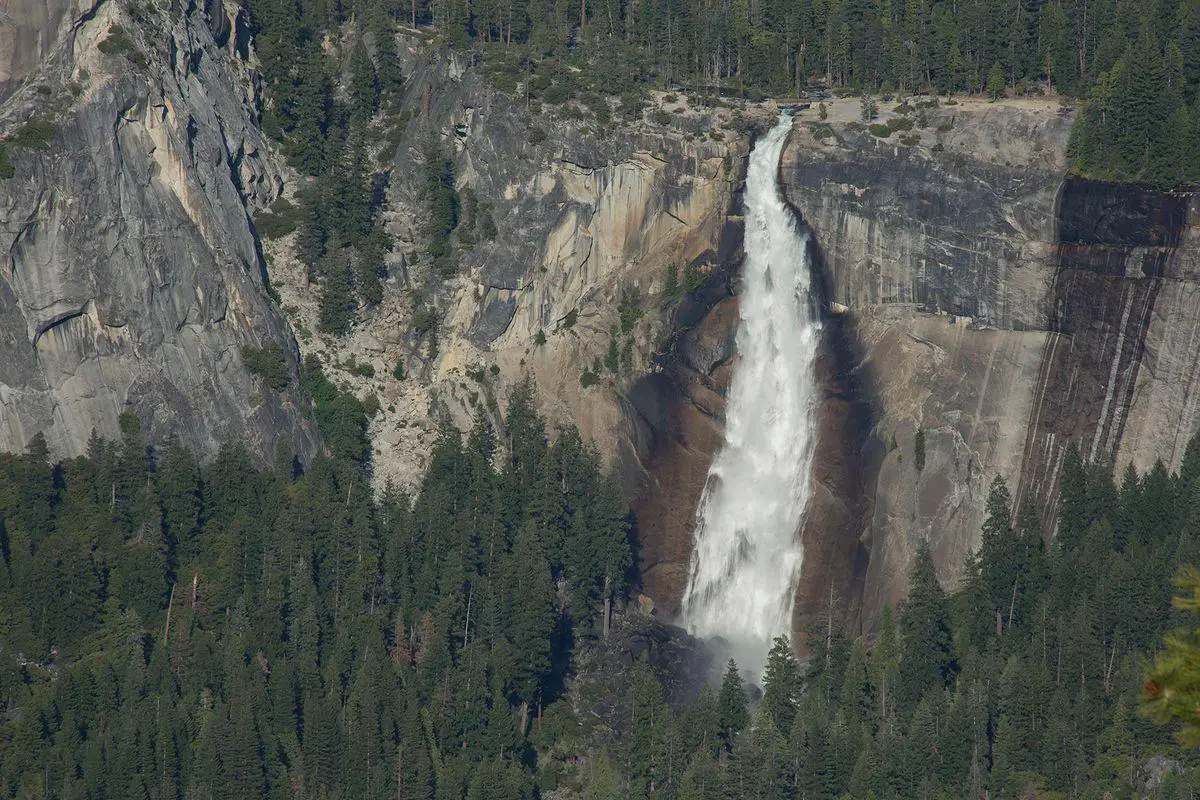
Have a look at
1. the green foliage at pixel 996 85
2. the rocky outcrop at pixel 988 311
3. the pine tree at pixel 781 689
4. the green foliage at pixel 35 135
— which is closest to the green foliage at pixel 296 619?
the pine tree at pixel 781 689

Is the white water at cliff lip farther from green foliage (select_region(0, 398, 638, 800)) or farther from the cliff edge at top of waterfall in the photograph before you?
green foliage (select_region(0, 398, 638, 800))

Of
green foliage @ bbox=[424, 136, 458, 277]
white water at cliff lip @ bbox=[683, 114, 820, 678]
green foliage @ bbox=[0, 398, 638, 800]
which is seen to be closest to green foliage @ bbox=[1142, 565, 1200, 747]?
green foliage @ bbox=[0, 398, 638, 800]

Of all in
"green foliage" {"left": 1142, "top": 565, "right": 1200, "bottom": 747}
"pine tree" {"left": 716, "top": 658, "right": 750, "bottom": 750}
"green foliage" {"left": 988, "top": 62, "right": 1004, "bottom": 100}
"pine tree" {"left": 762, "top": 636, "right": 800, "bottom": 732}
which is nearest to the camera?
"green foliage" {"left": 1142, "top": 565, "right": 1200, "bottom": 747}

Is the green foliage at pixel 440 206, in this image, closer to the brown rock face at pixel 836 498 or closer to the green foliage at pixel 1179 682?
the brown rock face at pixel 836 498

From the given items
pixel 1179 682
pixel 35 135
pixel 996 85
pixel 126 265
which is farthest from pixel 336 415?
pixel 1179 682

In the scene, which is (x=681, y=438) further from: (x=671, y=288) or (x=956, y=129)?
(x=956, y=129)
